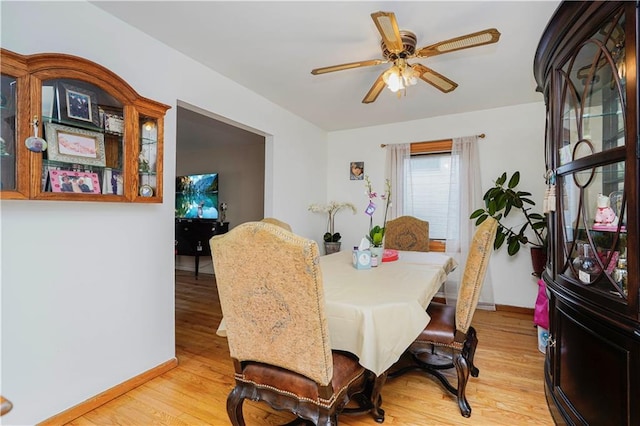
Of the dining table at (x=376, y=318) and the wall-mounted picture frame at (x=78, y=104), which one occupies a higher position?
the wall-mounted picture frame at (x=78, y=104)

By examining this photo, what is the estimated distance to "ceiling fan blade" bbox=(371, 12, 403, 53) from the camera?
1.43 meters

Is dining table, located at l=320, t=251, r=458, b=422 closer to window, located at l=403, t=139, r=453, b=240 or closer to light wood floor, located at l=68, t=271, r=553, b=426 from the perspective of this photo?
light wood floor, located at l=68, t=271, r=553, b=426

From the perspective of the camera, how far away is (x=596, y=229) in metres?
1.40

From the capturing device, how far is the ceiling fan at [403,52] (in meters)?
1.54

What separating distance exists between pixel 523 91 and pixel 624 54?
226 centimetres

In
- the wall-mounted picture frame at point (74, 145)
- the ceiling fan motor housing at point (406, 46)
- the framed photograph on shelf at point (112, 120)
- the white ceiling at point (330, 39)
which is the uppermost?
the white ceiling at point (330, 39)

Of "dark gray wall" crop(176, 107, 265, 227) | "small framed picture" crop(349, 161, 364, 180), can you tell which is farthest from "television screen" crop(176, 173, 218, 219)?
"small framed picture" crop(349, 161, 364, 180)

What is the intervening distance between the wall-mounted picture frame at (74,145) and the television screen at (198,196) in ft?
13.0

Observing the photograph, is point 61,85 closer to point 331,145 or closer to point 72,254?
point 72,254

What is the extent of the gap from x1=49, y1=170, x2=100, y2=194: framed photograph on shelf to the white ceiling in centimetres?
106

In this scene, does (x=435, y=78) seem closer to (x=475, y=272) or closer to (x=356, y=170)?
(x=475, y=272)

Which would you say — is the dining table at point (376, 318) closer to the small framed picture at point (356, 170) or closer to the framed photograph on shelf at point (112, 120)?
the framed photograph on shelf at point (112, 120)

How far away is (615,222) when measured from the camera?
127cm

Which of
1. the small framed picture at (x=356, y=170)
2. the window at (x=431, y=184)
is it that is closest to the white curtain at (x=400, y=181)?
the window at (x=431, y=184)
